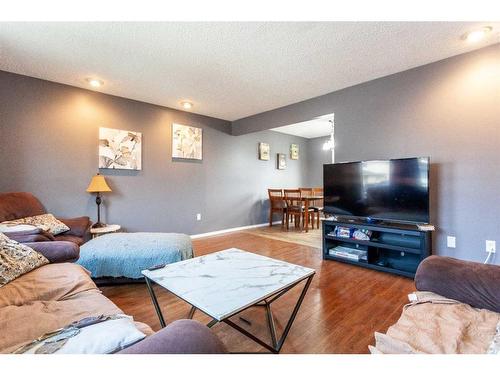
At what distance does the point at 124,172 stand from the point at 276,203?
118 inches

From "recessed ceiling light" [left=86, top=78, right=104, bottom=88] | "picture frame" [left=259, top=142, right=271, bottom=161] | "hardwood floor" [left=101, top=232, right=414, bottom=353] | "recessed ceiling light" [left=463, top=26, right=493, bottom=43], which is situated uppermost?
"recessed ceiling light" [left=86, top=78, right=104, bottom=88]

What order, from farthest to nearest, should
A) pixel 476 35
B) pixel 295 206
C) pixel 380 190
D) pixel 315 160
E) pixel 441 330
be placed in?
1. pixel 315 160
2. pixel 295 206
3. pixel 380 190
4. pixel 476 35
5. pixel 441 330

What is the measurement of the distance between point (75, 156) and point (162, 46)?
78.7 inches

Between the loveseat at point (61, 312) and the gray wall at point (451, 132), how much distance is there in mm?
2759

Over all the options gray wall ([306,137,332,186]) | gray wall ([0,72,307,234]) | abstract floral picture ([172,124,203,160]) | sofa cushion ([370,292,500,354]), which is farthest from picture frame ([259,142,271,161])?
sofa cushion ([370,292,500,354])

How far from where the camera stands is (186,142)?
4000 mm

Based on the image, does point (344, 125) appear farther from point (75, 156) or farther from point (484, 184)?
point (75, 156)

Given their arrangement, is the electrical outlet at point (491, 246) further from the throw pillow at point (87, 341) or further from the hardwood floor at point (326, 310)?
the throw pillow at point (87, 341)

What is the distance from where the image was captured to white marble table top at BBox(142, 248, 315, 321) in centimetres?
105

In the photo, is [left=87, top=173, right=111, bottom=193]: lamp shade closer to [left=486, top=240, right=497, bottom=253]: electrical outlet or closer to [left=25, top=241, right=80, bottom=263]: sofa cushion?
[left=25, top=241, right=80, bottom=263]: sofa cushion

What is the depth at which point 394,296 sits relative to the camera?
1.95 metres

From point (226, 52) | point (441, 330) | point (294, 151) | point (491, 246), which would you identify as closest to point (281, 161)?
point (294, 151)

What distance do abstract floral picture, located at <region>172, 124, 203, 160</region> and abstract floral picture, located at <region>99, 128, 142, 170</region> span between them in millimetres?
574

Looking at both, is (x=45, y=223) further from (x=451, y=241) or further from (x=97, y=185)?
(x=451, y=241)
